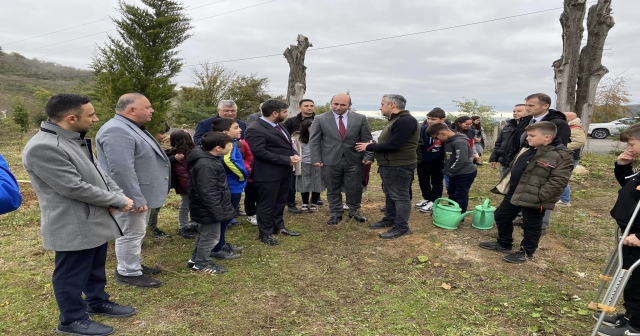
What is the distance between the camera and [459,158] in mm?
5285

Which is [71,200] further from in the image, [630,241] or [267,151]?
[630,241]

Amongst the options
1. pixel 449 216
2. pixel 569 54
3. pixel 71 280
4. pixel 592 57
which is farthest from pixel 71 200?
pixel 592 57

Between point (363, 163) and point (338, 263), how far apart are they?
1.75 m

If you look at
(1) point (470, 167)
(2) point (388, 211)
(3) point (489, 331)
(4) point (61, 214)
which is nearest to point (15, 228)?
(4) point (61, 214)

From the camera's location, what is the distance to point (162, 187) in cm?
347

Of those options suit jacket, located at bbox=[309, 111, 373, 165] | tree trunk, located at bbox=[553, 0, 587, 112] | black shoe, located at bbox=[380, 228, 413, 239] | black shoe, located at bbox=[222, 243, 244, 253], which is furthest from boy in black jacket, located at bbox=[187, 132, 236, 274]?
tree trunk, located at bbox=[553, 0, 587, 112]

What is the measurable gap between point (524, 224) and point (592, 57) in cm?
991

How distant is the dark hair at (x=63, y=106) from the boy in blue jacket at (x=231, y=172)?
1662 millimetres

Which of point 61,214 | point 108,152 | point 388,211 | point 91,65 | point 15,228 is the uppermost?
point 91,65

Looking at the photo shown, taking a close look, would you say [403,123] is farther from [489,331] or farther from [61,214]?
[61,214]

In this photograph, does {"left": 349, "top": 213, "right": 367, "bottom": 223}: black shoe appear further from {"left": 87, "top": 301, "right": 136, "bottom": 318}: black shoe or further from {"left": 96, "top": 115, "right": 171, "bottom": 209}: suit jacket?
{"left": 87, "top": 301, "right": 136, "bottom": 318}: black shoe

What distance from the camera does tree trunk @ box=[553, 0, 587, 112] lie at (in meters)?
10.0

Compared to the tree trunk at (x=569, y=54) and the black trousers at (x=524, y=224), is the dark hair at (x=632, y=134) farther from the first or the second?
the tree trunk at (x=569, y=54)

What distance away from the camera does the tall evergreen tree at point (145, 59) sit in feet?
66.2
